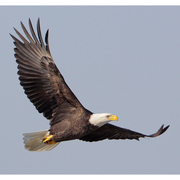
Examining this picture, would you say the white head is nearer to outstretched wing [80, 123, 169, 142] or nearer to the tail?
outstretched wing [80, 123, 169, 142]

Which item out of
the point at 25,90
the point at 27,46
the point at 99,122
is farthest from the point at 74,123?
the point at 27,46

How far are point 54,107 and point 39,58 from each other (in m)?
1.22

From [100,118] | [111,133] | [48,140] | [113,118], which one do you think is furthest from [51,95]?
[111,133]

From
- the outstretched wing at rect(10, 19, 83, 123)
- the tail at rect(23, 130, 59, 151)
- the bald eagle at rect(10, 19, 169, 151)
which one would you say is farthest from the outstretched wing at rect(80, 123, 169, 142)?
the outstretched wing at rect(10, 19, 83, 123)

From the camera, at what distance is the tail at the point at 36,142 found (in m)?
10.5

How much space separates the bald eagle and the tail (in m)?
0.53

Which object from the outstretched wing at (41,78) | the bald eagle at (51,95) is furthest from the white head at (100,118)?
the outstretched wing at (41,78)

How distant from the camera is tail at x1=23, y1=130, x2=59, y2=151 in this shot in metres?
10.5

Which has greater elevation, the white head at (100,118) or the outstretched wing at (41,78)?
the outstretched wing at (41,78)

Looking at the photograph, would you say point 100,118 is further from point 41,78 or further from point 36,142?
point 36,142

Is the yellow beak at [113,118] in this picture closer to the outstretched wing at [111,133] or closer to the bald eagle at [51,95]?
the bald eagle at [51,95]

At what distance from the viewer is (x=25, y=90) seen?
9.72 metres

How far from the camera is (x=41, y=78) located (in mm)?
9664

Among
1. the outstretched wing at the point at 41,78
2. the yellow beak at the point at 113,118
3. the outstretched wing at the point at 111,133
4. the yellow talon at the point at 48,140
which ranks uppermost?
the outstretched wing at the point at 41,78
